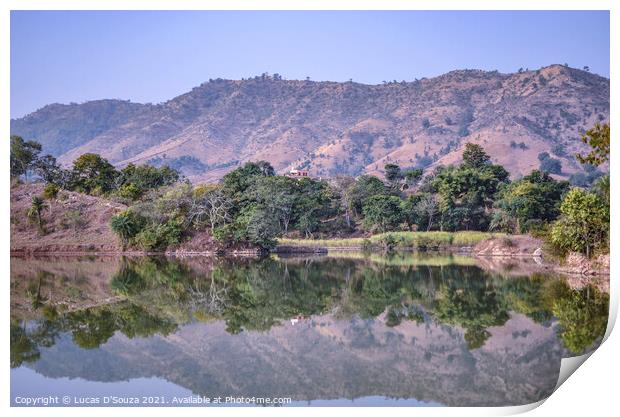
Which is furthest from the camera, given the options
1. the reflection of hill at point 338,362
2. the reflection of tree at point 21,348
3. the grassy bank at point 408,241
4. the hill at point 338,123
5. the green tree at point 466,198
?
the hill at point 338,123

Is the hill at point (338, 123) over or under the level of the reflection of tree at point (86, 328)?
over

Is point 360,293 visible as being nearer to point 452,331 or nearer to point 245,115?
point 452,331

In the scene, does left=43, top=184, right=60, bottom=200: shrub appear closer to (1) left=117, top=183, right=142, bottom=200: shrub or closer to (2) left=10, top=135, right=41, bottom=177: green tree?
(2) left=10, top=135, right=41, bottom=177: green tree

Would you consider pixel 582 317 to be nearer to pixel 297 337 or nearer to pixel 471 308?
pixel 471 308

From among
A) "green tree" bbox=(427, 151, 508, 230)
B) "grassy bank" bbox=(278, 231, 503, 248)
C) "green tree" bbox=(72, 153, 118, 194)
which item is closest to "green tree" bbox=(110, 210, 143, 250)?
"grassy bank" bbox=(278, 231, 503, 248)

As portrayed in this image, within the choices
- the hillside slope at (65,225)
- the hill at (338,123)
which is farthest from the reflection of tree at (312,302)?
the hill at (338,123)

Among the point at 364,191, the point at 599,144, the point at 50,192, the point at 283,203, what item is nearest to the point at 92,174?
the point at 50,192

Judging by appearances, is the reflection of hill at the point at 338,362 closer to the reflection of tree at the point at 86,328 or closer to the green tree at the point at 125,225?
Answer: the reflection of tree at the point at 86,328
